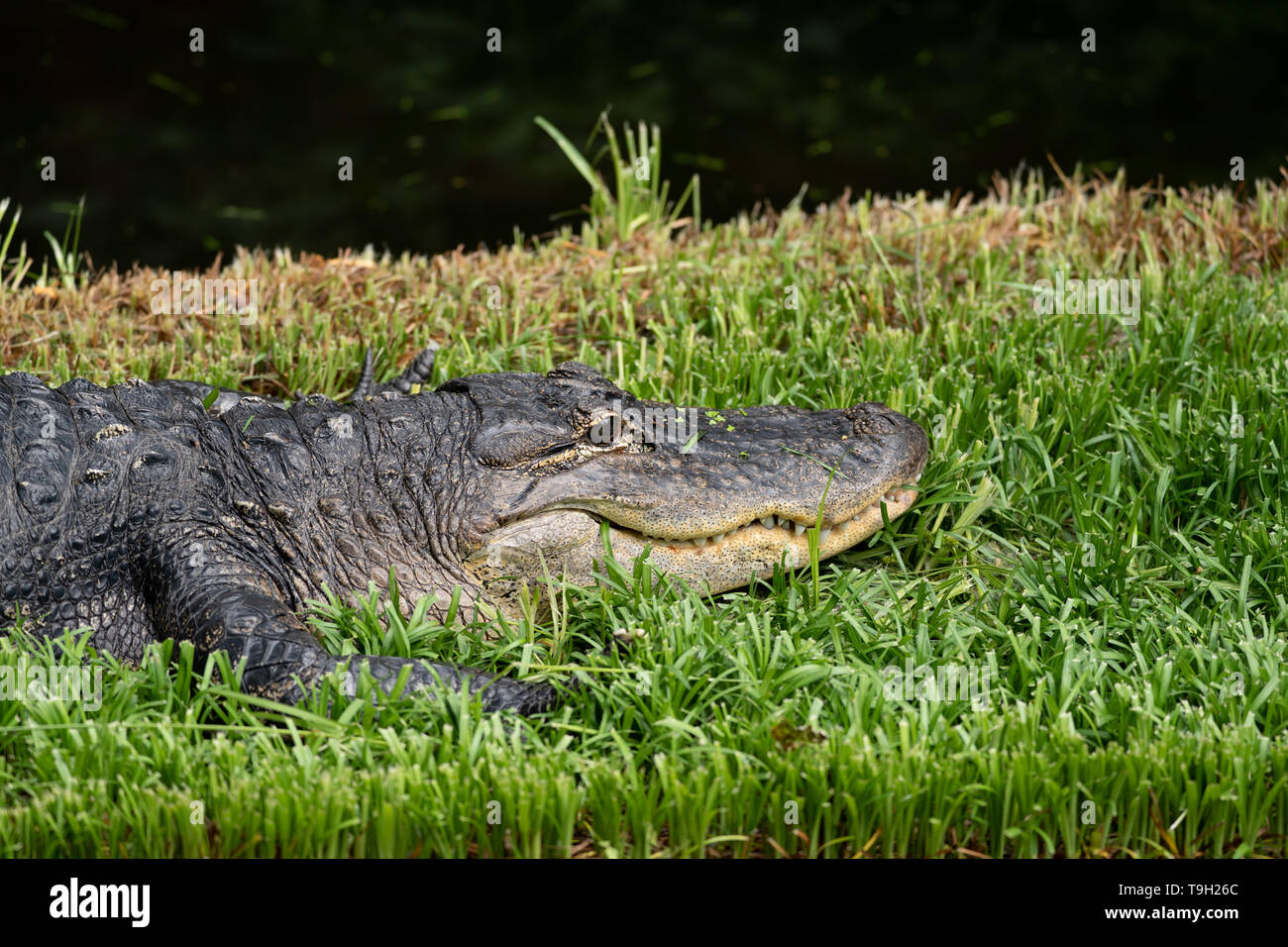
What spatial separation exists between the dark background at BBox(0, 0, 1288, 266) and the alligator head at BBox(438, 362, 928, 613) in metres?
5.88

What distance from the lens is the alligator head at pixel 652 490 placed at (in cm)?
348

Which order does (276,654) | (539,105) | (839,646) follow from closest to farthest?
1. (276,654)
2. (839,646)
3. (539,105)

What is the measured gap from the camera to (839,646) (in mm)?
3193

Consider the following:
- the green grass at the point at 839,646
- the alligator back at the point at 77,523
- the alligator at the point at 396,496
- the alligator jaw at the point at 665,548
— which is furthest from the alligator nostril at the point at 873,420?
the alligator back at the point at 77,523

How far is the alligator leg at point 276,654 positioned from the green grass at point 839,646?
67 mm

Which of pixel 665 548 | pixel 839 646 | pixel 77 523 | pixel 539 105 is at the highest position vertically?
pixel 539 105

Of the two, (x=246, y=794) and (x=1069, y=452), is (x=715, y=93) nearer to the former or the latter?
(x=1069, y=452)

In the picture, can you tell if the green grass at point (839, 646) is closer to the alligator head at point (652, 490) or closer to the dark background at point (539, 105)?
the alligator head at point (652, 490)

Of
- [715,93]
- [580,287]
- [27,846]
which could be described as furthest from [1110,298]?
[715,93]

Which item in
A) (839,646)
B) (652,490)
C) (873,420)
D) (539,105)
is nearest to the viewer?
(839,646)

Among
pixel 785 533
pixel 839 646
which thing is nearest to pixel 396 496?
pixel 785 533

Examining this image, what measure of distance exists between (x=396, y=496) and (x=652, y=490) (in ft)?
2.40

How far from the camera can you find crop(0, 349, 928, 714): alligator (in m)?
3.26

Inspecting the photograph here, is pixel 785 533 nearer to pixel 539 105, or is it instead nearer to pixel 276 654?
pixel 276 654
